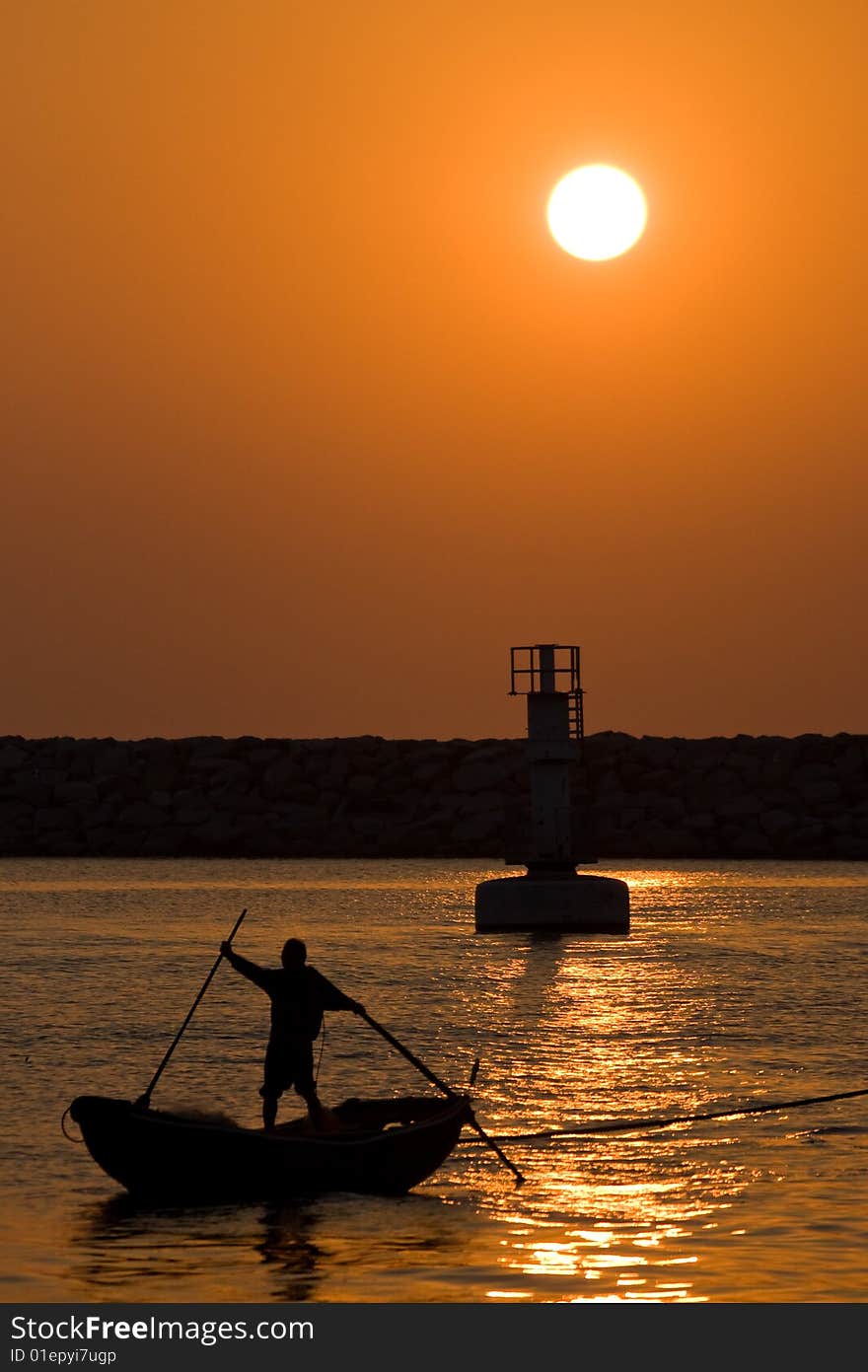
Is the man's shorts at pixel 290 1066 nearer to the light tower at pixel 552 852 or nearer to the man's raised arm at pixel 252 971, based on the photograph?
the man's raised arm at pixel 252 971

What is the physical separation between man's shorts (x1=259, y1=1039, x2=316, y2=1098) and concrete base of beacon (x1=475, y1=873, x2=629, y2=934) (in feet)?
129

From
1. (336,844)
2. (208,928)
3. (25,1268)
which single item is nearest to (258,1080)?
(25,1268)

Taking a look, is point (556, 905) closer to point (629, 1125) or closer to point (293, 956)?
Result: point (629, 1125)

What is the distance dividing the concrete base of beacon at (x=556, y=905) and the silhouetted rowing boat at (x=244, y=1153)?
39.0 metres

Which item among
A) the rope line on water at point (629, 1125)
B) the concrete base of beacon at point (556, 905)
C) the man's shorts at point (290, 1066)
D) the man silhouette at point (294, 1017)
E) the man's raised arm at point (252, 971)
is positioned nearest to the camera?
the man's raised arm at point (252, 971)

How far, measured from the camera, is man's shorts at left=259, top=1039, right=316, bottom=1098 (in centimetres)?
2139

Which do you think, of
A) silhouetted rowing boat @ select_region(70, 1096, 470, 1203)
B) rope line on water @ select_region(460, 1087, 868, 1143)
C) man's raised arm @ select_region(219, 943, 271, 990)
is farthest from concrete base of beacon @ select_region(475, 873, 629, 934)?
man's raised arm @ select_region(219, 943, 271, 990)

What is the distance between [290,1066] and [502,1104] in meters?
9.76

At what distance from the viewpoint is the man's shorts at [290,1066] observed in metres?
21.4

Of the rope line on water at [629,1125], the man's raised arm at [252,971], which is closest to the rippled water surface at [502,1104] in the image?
the rope line on water at [629,1125]

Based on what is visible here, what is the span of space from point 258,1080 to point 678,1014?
1545 cm

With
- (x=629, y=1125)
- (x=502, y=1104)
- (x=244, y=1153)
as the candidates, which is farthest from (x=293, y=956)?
(x=502, y=1104)

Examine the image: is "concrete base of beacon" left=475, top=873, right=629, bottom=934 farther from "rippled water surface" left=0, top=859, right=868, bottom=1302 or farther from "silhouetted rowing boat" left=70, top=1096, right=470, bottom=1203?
"silhouetted rowing boat" left=70, top=1096, right=470, bottom=1203

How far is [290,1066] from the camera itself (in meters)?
21.5
